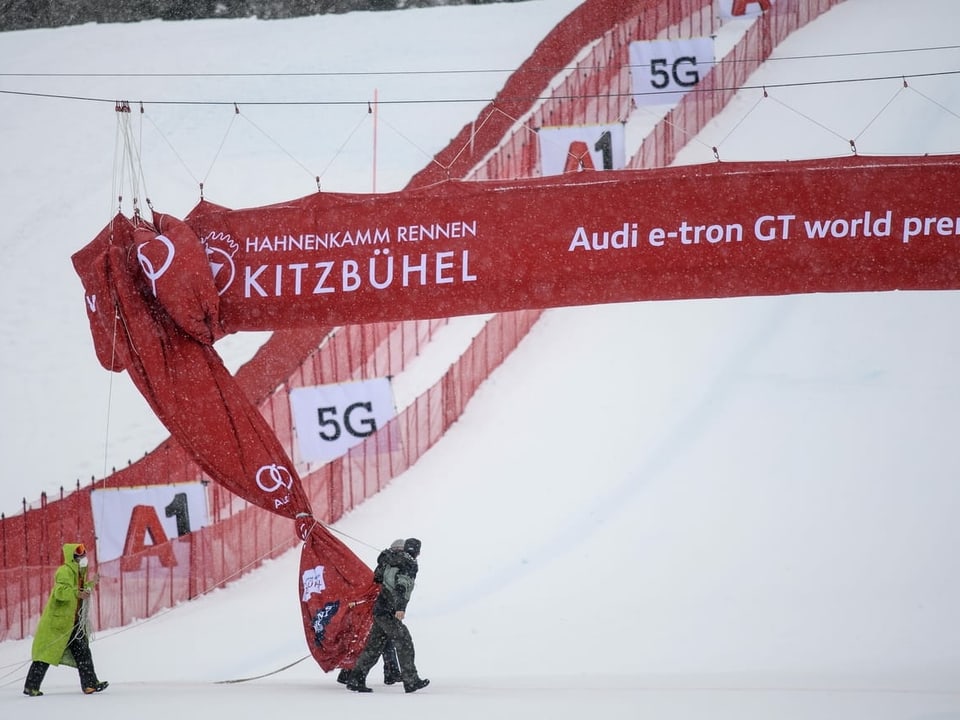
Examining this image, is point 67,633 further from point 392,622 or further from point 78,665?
point 392,622

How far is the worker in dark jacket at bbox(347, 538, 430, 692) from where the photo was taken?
27.6 ft

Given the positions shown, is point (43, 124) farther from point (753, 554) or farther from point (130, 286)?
point (753, 554)

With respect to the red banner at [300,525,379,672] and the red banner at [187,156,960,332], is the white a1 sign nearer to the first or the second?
the red banner at [187,156,960,332]

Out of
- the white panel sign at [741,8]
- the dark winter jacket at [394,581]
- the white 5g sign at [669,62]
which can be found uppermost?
the white panel sign at [741,8]

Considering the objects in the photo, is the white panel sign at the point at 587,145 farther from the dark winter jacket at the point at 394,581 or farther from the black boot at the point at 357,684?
the black boot at the point at 357,684

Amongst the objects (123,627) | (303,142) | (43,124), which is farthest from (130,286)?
(43,124)

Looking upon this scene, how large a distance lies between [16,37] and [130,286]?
27.1 meters

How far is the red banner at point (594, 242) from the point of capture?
31.8 feet

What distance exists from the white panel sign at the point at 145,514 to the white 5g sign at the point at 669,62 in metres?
10.9

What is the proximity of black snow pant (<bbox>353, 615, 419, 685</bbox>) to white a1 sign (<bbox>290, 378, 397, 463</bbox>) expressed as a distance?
18.1 feet

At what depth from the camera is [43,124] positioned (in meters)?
27.5

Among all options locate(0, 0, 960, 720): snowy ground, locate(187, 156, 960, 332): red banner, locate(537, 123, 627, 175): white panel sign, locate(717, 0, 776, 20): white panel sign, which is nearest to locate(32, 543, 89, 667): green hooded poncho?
locate(0, 0, 960, 720): snowy ground

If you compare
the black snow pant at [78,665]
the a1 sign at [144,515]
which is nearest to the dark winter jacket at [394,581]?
the black snow pant at [78,665]

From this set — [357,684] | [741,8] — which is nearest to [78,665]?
[357,684]
